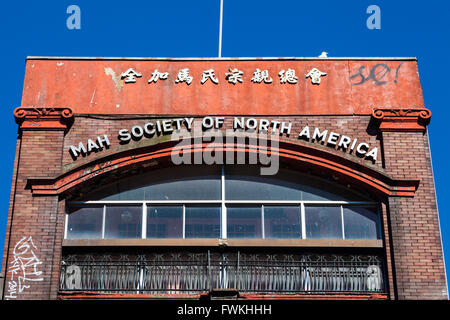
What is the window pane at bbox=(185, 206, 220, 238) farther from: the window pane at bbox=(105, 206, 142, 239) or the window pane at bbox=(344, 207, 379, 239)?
the window pane at bbox=(344, 207, 379, 239)

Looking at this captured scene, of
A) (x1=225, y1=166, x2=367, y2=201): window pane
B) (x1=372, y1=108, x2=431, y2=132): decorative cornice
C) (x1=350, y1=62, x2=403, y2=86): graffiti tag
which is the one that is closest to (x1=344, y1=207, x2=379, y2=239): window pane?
(x1=225, y1=166, x2=367, y2=201): window pane

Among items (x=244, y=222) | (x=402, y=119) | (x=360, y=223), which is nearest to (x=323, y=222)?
(x=360, y=223)

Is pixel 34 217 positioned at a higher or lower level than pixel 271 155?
lower

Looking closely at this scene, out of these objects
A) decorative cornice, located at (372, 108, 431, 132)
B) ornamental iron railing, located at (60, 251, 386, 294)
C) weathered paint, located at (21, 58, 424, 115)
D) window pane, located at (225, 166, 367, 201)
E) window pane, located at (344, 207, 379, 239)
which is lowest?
ornamental iron railing, located at (60, 251, 386, 294)

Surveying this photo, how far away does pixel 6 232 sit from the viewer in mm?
14023

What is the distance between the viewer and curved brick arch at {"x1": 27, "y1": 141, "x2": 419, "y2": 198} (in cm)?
1438

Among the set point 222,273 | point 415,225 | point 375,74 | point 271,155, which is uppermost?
point 375,74

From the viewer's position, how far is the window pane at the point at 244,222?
1448 cm

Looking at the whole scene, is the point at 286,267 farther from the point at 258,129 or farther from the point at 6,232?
the point at 6,232

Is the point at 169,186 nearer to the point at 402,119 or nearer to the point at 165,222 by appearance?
the point at 165,222

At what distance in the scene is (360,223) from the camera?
576 inches

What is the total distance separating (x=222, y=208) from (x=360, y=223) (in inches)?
101

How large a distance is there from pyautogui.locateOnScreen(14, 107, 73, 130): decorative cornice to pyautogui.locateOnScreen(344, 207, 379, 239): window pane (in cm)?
555
